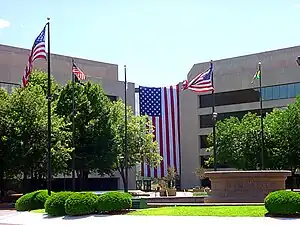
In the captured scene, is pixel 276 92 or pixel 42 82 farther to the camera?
pixel 276 92

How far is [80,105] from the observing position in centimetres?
5666

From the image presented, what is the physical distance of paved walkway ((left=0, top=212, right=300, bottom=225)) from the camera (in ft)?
66.7

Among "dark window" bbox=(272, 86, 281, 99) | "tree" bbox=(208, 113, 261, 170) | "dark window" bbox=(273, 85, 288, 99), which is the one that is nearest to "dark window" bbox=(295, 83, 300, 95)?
"dark window" bbox=(273, 85, 288, 99)

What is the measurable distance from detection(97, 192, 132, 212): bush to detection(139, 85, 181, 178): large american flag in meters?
49.7

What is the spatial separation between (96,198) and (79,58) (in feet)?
190

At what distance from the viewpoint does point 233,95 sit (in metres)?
86.2

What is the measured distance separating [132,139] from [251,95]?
89.0 ft

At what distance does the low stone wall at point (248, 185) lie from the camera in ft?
91.4

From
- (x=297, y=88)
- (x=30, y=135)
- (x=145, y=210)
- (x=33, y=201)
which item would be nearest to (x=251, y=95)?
(x=297, y=88)

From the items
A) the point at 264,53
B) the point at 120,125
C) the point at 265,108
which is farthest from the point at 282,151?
the point at 264,53

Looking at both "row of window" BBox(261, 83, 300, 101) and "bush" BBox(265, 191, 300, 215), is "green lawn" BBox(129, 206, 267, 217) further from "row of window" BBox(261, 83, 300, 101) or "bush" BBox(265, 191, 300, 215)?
"row of window" BBox(261, 83, 300, 101)

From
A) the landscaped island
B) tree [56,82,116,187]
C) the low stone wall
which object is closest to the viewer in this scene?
the landscaped island

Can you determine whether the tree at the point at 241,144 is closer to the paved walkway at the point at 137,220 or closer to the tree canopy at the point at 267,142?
the tree canopy at the point at 267,142

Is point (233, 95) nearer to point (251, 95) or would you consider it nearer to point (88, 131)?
point (251, 95)
